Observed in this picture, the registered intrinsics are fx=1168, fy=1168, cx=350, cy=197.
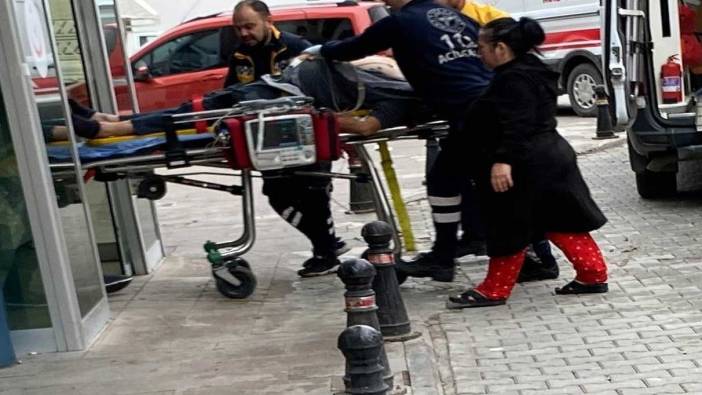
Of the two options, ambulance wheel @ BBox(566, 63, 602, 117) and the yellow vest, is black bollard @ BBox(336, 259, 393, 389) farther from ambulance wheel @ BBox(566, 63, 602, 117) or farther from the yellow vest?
ambulance wheel @ BBox(566, 63, 602, 117)

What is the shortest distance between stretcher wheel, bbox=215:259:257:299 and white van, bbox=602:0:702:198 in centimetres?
334

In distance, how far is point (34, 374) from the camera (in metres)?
5.81

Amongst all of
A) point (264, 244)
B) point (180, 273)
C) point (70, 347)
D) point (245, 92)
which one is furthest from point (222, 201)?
point (70, 347)

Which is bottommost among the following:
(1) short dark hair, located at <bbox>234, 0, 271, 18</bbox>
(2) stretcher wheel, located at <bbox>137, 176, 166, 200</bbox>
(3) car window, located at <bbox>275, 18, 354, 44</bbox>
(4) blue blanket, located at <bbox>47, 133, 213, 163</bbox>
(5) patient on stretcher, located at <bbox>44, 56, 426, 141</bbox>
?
(2) stretcher wheel, located at <bbox>137, 176, 166, 200</bbox>

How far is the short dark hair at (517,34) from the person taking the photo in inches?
255

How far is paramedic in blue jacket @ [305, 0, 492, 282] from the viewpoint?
6.85 metres

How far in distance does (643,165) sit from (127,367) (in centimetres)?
552

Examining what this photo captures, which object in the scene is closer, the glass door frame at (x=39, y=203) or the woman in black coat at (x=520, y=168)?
the glass door frame at (x=39, y=203)

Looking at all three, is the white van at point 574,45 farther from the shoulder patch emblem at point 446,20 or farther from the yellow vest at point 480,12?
the shoulder patch emblem at point 446,20

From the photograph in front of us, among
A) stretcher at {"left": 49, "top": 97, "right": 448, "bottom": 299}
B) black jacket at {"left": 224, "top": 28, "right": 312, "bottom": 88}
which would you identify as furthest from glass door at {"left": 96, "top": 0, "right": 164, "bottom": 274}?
black jacket at {"left": 224, "top": 28, "right": 312, "bottom": 88}

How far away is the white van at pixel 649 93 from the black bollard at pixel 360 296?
4286 millimetres

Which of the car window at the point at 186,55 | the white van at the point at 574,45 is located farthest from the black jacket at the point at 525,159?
the white van at the point at 574,45

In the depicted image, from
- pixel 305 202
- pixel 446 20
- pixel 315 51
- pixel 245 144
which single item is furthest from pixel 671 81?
pixel 245 144

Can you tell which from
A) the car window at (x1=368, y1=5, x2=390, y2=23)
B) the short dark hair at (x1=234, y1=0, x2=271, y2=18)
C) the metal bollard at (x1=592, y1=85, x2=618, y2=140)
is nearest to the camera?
the short dark hair at (x1=234, y1=0, x2=271, y2=18)
